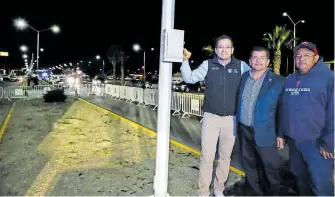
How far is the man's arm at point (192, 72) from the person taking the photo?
3.89m

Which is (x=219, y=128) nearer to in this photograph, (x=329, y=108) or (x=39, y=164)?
(x=329, y=108)

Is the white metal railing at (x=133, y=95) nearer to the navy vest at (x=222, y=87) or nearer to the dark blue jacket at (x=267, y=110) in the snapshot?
the navy vest at (x=222, y=87)

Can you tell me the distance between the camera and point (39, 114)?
13047 mm

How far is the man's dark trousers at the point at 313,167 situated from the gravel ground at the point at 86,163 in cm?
117

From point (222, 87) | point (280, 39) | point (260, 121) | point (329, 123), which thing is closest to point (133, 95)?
point (222, 87)

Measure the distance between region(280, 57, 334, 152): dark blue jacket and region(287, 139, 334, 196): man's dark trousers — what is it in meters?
0.10

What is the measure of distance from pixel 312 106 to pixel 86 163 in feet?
14.0

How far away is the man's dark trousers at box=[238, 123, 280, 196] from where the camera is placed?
3.90 metres

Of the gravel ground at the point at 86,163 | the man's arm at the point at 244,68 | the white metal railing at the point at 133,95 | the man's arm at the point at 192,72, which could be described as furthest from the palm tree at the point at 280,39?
the man's arm at the point at 192,72

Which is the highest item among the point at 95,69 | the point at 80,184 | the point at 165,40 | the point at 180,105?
the point at 95,69

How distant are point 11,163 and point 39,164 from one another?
23.2 inches

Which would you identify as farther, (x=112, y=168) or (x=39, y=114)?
(x=39, y=114)

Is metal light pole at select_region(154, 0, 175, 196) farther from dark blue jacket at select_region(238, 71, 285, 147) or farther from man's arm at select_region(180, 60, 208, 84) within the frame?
dark blue jacket at select_region(238, 71, 285, 147)

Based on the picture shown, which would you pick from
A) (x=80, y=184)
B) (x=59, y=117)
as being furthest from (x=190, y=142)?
(x=59, y=117)
